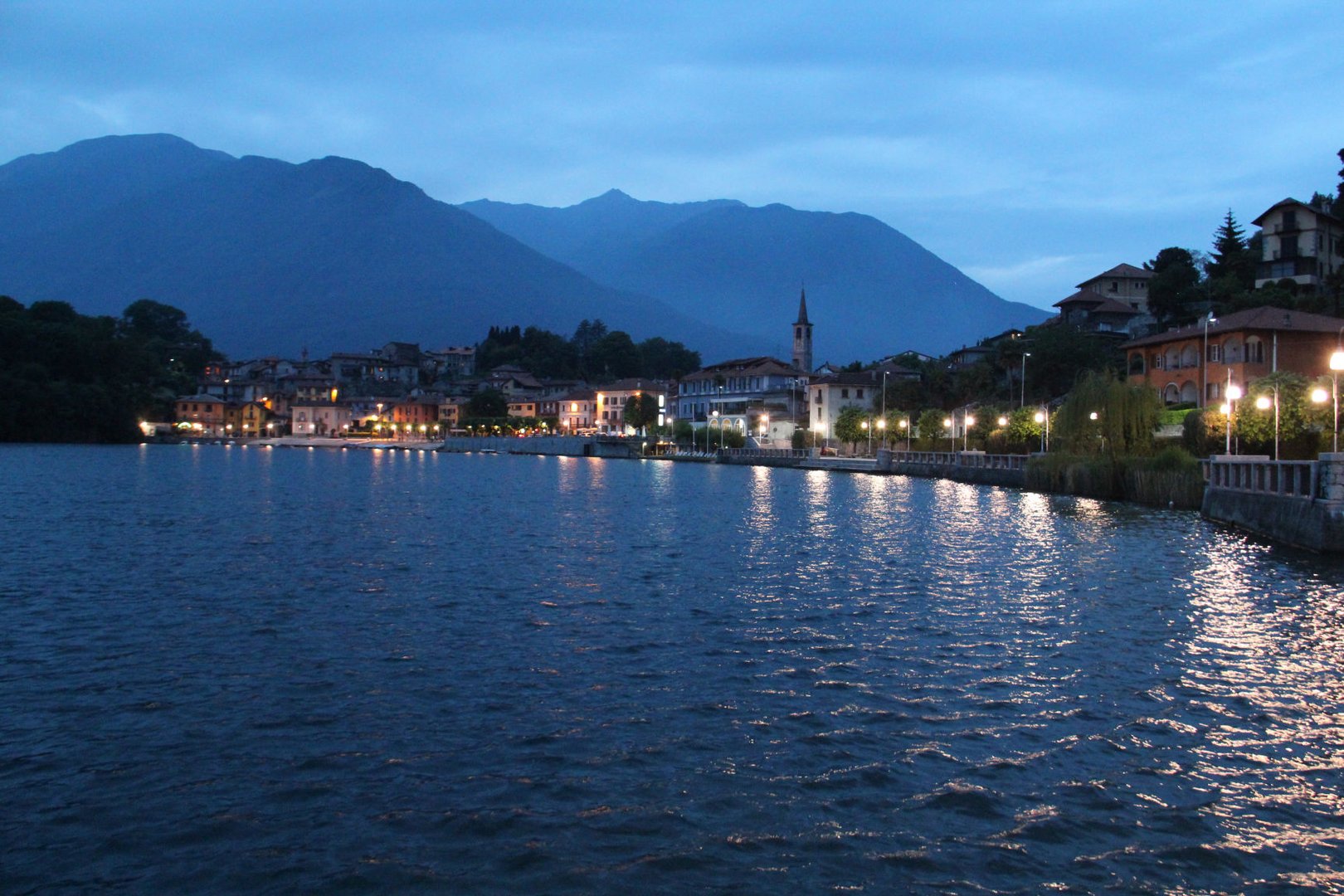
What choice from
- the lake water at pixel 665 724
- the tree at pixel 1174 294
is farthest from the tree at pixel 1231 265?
the lake water at pixel 665 724

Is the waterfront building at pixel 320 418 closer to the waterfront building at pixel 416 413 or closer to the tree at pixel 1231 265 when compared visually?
the waterfront building at pixel 416 413

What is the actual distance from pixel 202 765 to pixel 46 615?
943 centimetres

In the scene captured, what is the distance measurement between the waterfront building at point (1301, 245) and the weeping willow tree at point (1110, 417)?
109 feet

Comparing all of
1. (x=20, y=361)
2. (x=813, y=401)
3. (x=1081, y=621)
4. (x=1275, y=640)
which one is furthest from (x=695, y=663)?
(x=20, y=361)

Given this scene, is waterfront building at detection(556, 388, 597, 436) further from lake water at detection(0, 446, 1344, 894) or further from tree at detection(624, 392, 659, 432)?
lake water at detection(0, 446, 1344, 894)

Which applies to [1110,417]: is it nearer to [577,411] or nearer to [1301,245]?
[1301,245]

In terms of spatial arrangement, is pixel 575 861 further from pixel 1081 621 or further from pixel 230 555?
pixel 230 555

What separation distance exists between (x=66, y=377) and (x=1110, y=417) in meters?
120

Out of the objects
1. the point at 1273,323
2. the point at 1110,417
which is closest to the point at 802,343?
the point at 1273,323

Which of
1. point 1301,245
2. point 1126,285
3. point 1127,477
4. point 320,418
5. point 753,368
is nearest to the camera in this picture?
point 1127,477

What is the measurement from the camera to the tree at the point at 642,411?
146m

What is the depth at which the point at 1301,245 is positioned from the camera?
7712 cm

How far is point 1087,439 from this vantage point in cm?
5366

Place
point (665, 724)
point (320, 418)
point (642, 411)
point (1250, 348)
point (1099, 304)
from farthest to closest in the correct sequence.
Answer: point (320, 418) → point (642, 411) → point (1099, 304) → point (1250, 348) → point (665, 724)
